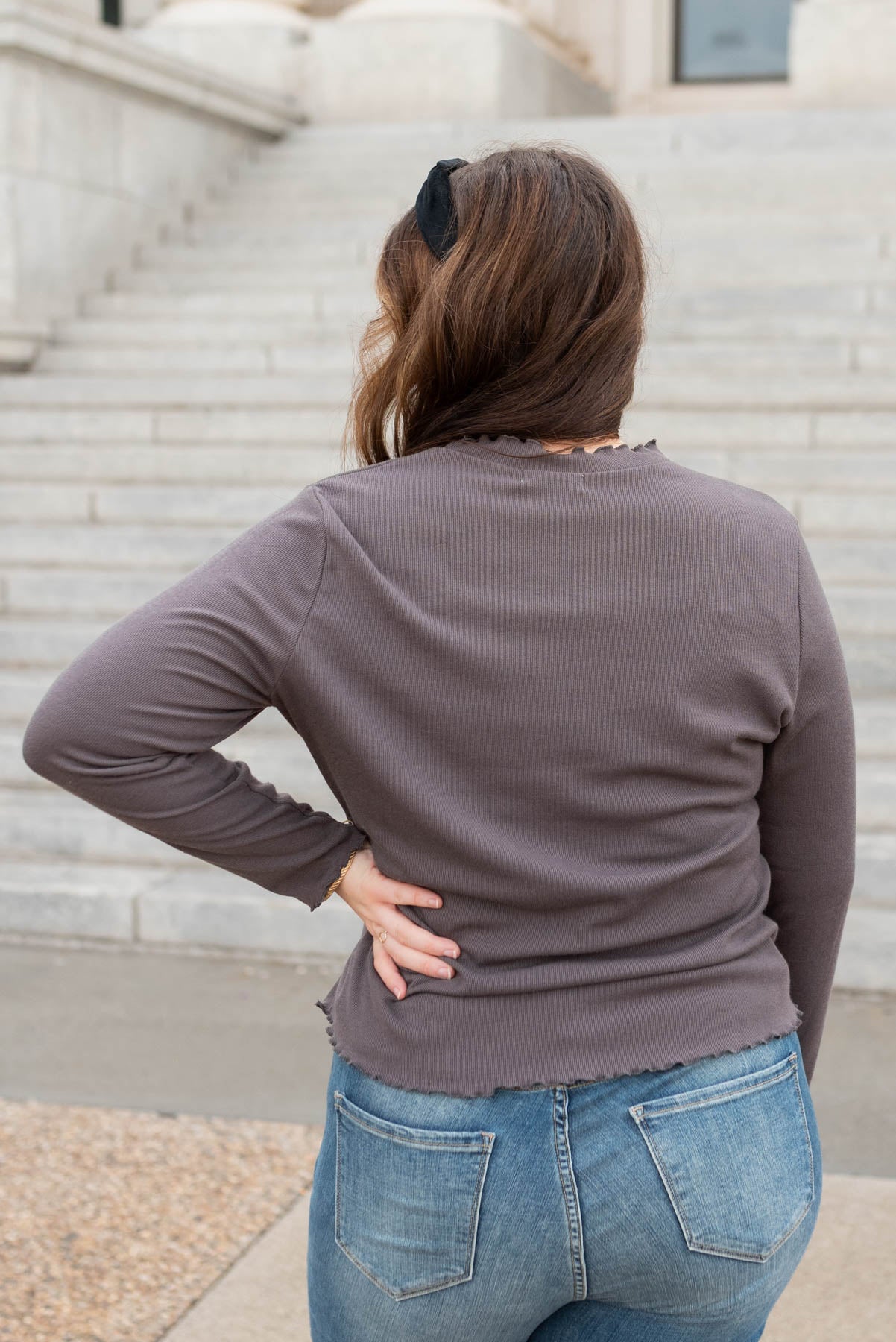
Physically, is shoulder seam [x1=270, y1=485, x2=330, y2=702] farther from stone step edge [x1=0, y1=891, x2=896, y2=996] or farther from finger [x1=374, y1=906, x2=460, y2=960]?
stone step edge [x1=0, y1=891, x2=896, y2=996]

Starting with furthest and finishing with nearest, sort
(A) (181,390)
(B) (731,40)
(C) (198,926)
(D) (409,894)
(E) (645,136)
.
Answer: (B) (731,40), (E) (645,136), (A) (181,390), (C) (198,926), (D) (409,894)

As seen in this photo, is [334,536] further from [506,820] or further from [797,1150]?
[797,1150]

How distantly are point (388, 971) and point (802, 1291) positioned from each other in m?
1.79

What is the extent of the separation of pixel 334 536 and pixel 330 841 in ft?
1.18

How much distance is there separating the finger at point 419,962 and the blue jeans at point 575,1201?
0.10 metres

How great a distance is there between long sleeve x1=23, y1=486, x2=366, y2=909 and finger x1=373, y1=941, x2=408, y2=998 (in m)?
0.12

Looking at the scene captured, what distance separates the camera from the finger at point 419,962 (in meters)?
1.40

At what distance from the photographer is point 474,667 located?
1.33m

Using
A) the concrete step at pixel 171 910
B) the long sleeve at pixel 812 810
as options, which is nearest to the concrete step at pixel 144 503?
the concrete step at pixel 171 910

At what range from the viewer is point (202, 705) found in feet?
4.58

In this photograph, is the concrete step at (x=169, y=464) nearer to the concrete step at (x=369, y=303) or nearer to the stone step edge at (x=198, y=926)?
the concrete step at (x=369, y=303)

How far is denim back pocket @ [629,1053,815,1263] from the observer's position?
133 cm

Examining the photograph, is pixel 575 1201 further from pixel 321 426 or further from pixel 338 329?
pixel 338 329

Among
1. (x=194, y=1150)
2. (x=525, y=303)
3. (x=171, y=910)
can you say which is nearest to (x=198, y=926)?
(x=171, y=910)
